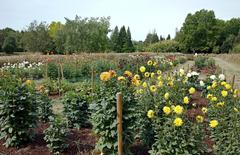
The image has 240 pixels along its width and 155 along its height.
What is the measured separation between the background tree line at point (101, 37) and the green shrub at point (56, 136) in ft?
101

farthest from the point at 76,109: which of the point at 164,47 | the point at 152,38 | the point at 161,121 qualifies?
the point at 152,38

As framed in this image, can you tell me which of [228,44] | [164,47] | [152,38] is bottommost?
[164,47]

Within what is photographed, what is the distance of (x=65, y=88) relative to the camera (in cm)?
1191

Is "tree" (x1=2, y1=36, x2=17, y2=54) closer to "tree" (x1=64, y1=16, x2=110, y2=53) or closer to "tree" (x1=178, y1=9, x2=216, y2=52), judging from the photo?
"tree" (x1=64, y1=16, x2=110, y2=53)

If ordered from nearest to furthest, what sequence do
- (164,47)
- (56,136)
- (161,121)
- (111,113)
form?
(111,113) < (161,121) < (56,136) < (164,47)

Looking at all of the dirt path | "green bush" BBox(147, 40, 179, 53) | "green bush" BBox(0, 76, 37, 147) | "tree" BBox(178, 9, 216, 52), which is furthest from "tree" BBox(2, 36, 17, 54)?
"green bush" BBox(0, 76, 37, 147)

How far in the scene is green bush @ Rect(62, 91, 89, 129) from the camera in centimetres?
624

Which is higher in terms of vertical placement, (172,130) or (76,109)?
(172,130)

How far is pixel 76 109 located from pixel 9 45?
4088 centimetres

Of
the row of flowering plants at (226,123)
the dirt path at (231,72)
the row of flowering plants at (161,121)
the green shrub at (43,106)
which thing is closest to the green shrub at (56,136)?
the row of flowering plants at (161,121)

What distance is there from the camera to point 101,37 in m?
39.5

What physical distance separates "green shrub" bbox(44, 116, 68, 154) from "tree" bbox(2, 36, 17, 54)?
41023 mm

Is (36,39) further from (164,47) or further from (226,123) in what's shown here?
(226,123)

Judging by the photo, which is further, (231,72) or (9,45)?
(9,45)
